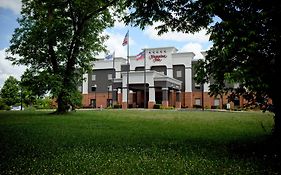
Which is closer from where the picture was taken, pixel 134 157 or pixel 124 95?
pixel 134 157

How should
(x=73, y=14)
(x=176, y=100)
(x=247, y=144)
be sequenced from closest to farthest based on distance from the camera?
(x=247, y=144) < (x=73, y=14) < (x=176, y=100)

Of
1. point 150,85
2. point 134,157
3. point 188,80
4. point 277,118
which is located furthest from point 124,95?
point 134,157

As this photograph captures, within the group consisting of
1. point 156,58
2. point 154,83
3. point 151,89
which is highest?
point 156,58

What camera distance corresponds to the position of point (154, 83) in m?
55.4

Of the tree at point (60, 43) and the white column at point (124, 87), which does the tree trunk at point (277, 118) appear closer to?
the tree at point (60, 43)

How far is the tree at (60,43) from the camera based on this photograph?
2792cm

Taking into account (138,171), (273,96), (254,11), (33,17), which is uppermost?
(33,17)

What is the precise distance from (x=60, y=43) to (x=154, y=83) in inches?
1111

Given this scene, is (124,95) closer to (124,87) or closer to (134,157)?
(124,87)

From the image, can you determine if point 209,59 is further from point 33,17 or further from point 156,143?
point 33,17

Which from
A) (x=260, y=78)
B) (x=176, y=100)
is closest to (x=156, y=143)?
(x=260, y=78)

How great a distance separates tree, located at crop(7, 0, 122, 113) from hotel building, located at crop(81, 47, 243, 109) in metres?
25.1

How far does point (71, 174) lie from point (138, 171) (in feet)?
4.78

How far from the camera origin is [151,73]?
5491cm
